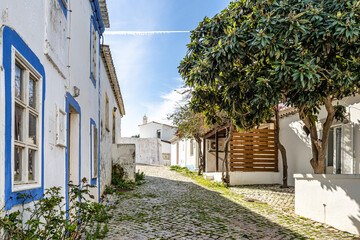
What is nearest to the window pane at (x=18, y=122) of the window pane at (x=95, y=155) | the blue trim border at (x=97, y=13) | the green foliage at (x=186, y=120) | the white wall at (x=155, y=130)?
A: the window pane at (x=95, y=155)

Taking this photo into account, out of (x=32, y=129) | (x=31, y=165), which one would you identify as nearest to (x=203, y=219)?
(x=31, y=165)

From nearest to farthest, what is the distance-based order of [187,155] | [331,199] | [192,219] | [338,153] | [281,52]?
[281,52]
[331,199]
[192,219]
[338,153]
[187,155]

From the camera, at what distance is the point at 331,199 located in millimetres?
7031

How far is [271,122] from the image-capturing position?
48.3 ft

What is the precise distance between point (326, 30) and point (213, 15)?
8.30ft

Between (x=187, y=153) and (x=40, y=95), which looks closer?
(x=40, y=95)

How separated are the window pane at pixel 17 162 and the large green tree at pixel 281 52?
3.96 metres

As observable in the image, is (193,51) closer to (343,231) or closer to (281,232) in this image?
(281,232)

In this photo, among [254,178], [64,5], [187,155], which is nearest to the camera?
[64,5]

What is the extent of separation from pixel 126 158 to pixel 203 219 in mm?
7531

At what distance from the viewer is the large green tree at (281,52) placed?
219 inches

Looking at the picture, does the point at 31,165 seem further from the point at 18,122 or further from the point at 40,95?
the point at 40,95

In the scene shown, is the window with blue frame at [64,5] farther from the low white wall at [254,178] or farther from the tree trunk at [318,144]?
the low white wall at [254,178]

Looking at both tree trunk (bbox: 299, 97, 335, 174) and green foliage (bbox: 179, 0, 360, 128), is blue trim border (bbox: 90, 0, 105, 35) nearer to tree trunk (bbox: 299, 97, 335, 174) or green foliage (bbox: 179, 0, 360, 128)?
green foliage (bbox: 179, 0, 360, 128)
